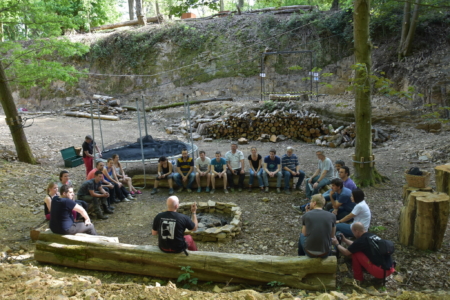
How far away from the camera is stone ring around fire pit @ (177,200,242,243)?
5652mm

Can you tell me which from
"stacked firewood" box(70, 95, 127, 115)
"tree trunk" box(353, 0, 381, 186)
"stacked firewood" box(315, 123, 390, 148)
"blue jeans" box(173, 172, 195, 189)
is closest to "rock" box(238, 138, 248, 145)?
"stacked firewood" box(315, 123, 390, 148)

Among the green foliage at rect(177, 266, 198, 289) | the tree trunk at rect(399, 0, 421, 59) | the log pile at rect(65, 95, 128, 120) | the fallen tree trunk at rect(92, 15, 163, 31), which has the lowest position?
the green foliage at rect(177, 266, 198, 289)

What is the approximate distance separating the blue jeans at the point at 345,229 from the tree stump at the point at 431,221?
3.16 ft

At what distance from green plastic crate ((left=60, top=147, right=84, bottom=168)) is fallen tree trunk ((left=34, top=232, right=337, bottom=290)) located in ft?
18.2

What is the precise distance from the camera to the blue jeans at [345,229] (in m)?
4.80

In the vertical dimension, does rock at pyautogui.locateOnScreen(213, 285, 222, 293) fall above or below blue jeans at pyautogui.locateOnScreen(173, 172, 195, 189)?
below

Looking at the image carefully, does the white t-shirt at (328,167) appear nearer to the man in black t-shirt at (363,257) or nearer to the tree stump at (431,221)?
the tree stump at (431,221)

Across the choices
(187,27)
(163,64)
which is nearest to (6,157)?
(163,64)

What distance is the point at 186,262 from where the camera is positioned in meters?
4.30

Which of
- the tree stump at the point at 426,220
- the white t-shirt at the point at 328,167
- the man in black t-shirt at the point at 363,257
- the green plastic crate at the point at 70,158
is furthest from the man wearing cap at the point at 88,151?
the tree stump at the point at 426,220

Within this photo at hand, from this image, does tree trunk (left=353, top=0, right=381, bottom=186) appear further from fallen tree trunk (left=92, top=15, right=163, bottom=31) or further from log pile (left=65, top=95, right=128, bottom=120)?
fallen tree trunk (left=92, top=15, right=163, bottom=31)

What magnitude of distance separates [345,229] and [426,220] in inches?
44.0

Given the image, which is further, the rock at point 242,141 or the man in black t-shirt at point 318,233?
the rock at point 242,141

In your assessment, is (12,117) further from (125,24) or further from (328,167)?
(125,24)
